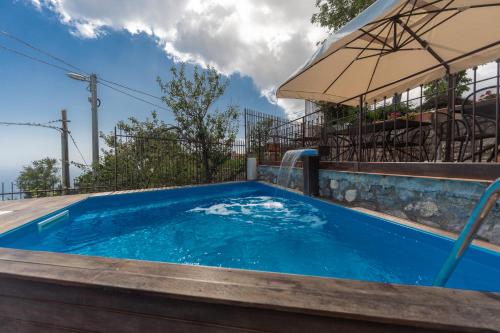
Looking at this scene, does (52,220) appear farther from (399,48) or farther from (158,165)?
(399,48)

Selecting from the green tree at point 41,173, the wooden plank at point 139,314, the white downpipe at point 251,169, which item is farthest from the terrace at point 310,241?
the green tree at point 41,173

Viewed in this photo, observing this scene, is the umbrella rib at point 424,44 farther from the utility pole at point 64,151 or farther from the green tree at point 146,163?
the utility pole at point 64,151

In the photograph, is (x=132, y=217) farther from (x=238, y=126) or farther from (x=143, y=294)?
(x=238, y=126)

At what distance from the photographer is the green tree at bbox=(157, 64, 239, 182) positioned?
8188mm

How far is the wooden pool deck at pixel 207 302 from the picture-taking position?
72cm

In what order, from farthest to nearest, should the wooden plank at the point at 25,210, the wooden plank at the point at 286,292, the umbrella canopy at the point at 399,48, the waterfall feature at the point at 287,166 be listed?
the waterfall feature at the point at 287,166
the wooden plank at the point at 25,210
the umbrella canopy at the point at 399,48
the wooden plank at the point at 286,292

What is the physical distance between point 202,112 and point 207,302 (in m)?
8.19

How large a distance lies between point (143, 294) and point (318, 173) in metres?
4.30

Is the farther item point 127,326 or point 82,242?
point 82,242

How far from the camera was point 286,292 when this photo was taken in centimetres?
82

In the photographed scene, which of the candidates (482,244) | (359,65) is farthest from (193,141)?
(482,244)

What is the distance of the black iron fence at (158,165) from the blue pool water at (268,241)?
8.09 ft

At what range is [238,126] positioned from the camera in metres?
8.87

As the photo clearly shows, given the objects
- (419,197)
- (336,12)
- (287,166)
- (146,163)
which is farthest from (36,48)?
(419,197)
